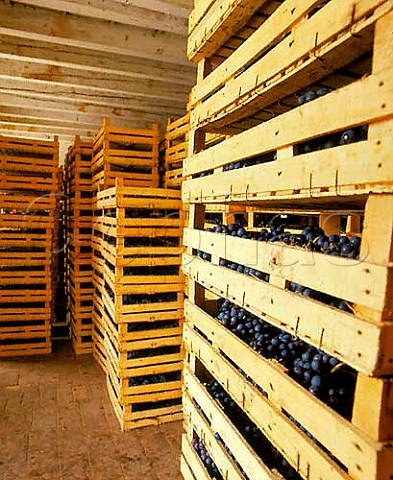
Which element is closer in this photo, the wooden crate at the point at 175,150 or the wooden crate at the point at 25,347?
the wooden crate at the point at 175,150

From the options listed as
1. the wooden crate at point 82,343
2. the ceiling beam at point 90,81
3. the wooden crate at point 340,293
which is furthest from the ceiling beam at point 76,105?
the wooden crate at point 340,293

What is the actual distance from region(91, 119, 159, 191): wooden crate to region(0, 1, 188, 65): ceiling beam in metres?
1.14

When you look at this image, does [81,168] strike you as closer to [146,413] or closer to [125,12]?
[125,12]

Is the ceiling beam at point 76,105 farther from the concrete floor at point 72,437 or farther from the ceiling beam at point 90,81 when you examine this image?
the concrete floor at point 72,437

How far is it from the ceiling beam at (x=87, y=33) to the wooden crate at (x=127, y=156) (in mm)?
1139

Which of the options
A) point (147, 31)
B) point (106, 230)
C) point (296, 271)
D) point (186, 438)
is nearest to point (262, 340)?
point (296, 271)

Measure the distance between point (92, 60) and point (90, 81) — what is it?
678 mm

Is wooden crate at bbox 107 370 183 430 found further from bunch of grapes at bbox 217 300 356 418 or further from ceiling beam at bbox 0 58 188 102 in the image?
ceiling beam at bbox 0 58 188 102

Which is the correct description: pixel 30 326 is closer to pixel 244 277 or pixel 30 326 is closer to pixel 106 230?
pixel 106 230

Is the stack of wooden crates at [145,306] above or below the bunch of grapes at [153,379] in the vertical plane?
above

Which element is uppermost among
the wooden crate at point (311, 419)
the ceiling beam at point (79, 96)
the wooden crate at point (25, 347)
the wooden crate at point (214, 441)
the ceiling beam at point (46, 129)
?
the ceiling beam at point (79, 96)

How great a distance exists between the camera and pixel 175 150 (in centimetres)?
548

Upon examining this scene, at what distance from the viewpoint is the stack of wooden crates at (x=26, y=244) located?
6.19 meters

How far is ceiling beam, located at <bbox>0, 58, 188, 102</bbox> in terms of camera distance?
5.19 meters
